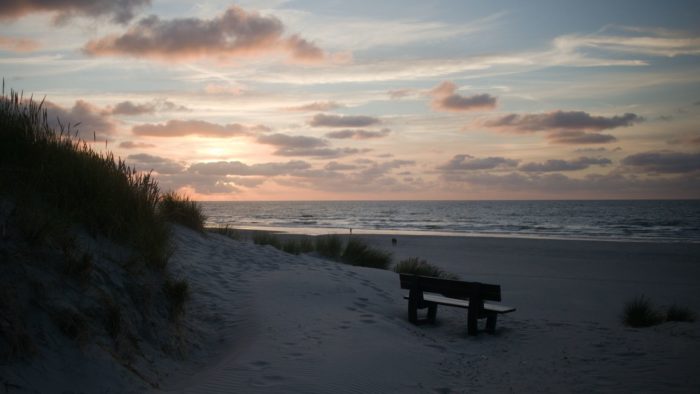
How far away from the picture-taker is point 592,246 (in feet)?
80.1

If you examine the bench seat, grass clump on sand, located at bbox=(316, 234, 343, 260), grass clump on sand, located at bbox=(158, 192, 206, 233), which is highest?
grass clump on sand, located at bbox=(158, 192, 206, 233)

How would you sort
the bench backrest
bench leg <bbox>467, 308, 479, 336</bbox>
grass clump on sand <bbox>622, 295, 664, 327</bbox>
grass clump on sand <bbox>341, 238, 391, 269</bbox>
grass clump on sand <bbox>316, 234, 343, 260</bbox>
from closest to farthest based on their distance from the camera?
the bench backrest < bench leg <bbox>467, 308, 479, 336</bbox> < grass clump on sand <bbox>622, 295, 664, 327</bbox> < grass clump on sand <bbox>341, 238, 391, 269</bbox> < grass clump on sand <bbox>316, 234, 343, 260</bbox>

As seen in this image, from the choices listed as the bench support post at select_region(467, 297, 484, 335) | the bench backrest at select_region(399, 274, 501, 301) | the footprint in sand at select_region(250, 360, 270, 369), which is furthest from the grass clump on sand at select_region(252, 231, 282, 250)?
the footprint in sand at select_region(250, 360, 270, 369)

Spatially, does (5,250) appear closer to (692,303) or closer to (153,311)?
(153,311)

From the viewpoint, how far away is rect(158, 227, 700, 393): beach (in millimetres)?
5566

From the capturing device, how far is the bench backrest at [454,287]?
26.2 ft

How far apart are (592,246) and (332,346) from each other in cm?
2190

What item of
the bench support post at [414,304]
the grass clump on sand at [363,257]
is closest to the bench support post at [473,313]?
the bench support post at [414,304]

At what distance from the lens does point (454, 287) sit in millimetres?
8242

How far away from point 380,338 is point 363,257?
8.15m

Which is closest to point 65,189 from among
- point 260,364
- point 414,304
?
point 260,364

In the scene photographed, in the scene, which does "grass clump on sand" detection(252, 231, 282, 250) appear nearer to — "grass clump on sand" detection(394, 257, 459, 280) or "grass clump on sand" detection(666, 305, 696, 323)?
"grass clump on sand" detection(394, 257, 459, 280)

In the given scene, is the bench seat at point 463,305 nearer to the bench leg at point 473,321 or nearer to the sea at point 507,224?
the bench leg at point 473,321

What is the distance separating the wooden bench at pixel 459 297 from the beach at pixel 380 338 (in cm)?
25
